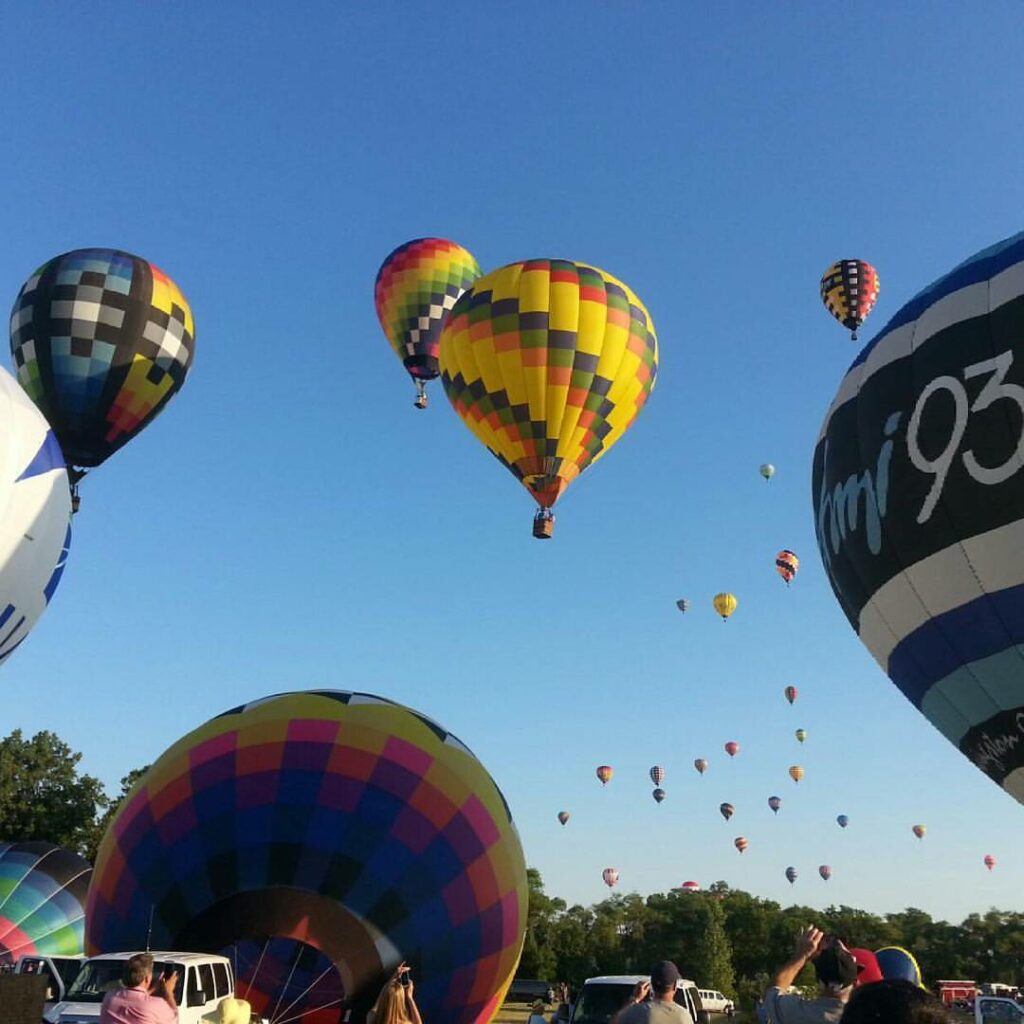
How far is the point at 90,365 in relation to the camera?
78.9ft

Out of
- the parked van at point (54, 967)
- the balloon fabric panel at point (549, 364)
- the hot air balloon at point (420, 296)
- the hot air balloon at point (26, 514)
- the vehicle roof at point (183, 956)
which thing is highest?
the hot air balloon at point (420, 296)

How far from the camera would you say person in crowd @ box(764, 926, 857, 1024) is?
4211 mm

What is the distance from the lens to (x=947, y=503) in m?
11.5

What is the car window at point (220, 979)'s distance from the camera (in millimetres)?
8484

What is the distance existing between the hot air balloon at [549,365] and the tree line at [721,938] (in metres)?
37.2

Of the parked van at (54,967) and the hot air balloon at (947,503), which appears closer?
the hot air balloon at (947,503)

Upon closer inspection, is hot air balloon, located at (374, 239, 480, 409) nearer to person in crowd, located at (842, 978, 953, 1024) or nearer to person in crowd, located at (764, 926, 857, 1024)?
person in crowd, located at (764, 926, 857, 1024)

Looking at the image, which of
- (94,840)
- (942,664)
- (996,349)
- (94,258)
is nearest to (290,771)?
(942,664)

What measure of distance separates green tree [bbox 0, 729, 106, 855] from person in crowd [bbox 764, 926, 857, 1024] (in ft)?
138

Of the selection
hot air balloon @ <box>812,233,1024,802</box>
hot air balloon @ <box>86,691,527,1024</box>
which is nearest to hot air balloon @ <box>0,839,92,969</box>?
hot air balloon @ <box>86,691,527,1024</box>

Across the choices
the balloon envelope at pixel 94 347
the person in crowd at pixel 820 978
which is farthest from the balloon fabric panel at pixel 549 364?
the person in crowd at pixel 820 978

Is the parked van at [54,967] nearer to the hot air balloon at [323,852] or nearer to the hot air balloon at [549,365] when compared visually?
the hot air balloon at [323,852]

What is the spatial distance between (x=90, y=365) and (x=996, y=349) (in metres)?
19.4

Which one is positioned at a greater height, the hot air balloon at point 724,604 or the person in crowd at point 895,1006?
the hot air balloon at point 724,604
